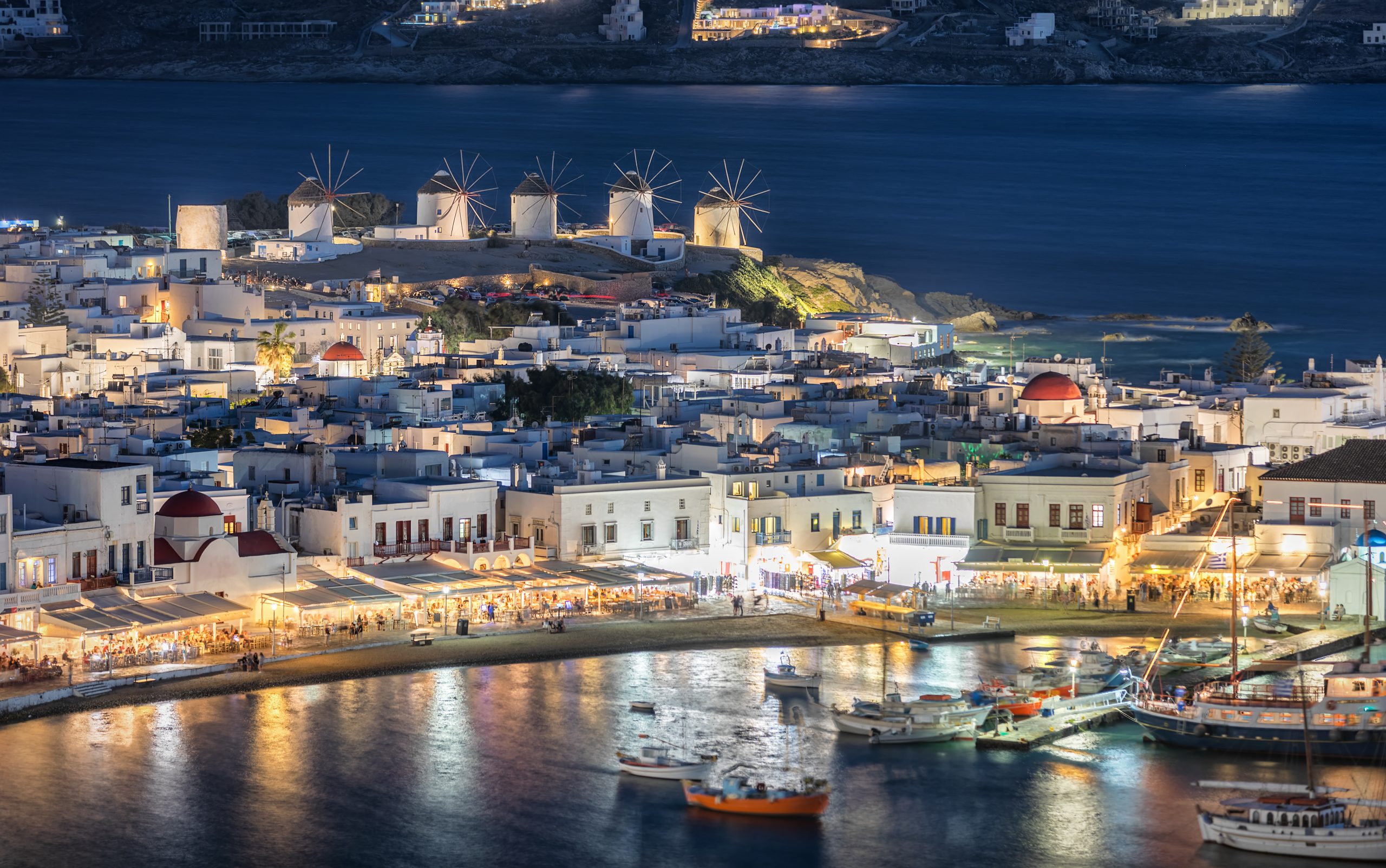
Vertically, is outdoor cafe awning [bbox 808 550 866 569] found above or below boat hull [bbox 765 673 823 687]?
above

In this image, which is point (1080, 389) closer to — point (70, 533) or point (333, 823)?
point (70, 533)

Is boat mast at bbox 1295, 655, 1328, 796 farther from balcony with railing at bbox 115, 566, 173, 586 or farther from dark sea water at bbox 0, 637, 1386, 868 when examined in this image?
balcony with railing at bbox 115, 566, 173, 586

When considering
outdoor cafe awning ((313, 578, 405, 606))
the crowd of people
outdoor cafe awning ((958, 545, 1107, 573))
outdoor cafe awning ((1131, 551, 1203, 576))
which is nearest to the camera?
the crowd of people

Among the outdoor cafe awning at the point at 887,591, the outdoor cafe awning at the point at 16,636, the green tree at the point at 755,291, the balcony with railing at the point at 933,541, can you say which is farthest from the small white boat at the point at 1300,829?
the green tree at the point at 755,291

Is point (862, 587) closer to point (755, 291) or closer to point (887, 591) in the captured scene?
point (887, 591)

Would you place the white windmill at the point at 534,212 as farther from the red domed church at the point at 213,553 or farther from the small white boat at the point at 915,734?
the small white boat at the point at 915,734

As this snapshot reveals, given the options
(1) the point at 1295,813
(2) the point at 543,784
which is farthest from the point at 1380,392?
(2) the point at 543,784

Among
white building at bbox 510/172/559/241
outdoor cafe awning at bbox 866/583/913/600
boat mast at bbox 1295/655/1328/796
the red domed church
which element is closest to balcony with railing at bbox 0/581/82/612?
the red domed church
